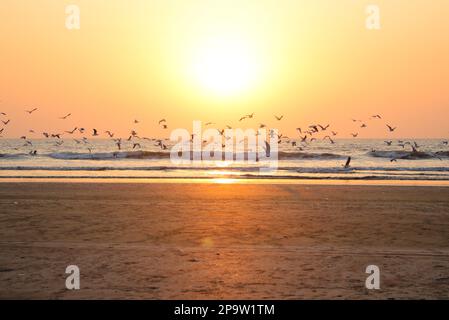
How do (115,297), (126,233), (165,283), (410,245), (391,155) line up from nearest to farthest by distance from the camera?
1. (115,297)
2. (165,283)
3. (410,245)
4. (126,233)
5. (391,155)

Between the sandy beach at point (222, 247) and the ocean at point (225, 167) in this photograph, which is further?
the ocean at point (225, 167)

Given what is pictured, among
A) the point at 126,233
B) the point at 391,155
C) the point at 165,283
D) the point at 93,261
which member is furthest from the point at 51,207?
the point at 391,155

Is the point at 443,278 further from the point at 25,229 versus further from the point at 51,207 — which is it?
the point at 51,207

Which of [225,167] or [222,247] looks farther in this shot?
[225,167]

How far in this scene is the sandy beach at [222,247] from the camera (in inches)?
286

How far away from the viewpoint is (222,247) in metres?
10.2

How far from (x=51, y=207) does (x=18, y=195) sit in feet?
15.5

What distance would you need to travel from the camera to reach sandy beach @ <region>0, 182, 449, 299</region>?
7.26 metres

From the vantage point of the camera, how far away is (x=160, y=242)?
10.8m

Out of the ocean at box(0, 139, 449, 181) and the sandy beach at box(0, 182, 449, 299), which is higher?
the sandy beach at box(0, 182, 449, 299)

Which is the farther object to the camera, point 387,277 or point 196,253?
point 196,253

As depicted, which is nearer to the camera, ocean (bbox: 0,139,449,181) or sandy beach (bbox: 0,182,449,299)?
sandy beach (bbox: 0,182,449,299)

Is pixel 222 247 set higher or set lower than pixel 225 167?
higher

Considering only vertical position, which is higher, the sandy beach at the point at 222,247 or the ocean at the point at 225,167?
the sandy beach at the point at 222,247
